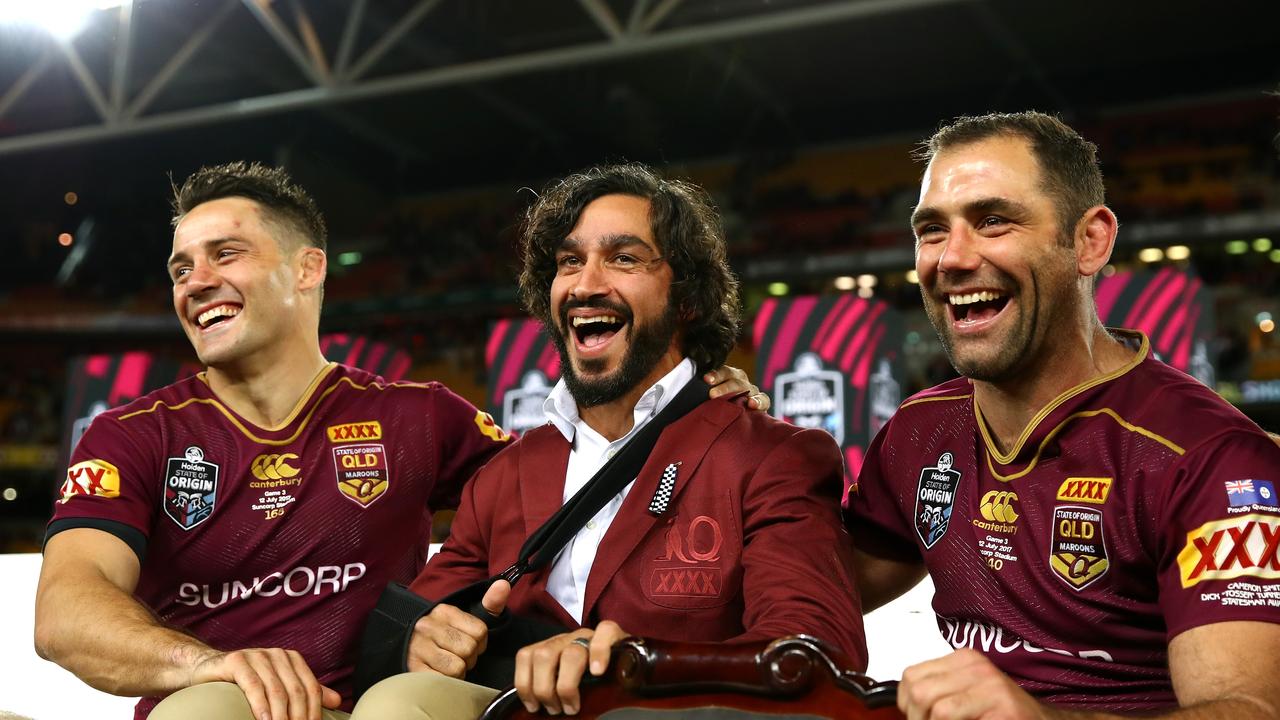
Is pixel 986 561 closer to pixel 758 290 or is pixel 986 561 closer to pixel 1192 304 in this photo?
pixel 1192 304

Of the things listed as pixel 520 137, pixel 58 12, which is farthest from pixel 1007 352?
pixel 520 137

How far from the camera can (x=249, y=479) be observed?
2.53m

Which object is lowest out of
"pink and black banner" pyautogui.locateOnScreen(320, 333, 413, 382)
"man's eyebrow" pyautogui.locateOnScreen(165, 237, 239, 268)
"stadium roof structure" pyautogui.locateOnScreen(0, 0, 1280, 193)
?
"man's eyebrow" pyautogui.locateOnScreen(165, 237, 239, 268)

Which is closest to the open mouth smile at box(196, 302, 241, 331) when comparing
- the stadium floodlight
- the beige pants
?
the beige pants

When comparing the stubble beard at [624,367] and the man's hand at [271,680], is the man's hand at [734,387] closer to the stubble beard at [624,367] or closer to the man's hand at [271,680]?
the stubble beard at [624,367]

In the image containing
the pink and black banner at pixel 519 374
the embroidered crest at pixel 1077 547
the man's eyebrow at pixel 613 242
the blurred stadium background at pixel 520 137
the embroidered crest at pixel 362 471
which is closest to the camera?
the embroidered crest at pixel 1077 547

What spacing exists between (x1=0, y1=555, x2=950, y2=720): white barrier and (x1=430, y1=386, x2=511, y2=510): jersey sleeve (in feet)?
3.45

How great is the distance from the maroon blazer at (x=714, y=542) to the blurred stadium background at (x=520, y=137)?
7.31 metres

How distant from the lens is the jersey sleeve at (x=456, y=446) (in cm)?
273

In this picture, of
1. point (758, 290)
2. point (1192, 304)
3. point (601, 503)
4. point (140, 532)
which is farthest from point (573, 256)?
point (758, 290)

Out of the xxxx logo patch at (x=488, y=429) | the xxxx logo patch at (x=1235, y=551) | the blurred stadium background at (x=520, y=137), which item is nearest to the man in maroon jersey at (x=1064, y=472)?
the xxxx logo patch at (x=1235, y=551)

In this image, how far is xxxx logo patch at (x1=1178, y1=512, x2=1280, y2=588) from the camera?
62.3 inches

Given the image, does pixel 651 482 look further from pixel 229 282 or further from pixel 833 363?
pixel 833 363

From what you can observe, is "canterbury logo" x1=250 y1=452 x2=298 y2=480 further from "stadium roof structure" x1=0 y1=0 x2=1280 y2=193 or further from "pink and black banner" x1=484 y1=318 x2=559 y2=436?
"stadium roof structure" x1=0 y1=0 x2=1280 y2=193
